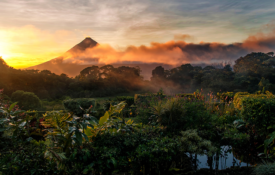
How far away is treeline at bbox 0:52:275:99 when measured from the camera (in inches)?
848

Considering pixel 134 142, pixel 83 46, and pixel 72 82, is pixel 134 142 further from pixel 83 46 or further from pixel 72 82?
pixel 83 46

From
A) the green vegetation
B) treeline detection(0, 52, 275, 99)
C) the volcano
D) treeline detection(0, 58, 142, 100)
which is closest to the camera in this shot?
the green vegetation

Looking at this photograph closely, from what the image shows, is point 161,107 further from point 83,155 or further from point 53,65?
point 53,65

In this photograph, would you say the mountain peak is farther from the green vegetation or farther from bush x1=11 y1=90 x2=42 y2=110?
the green vegetation

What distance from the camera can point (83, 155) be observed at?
8.32ft

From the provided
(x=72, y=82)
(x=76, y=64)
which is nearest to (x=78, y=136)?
(x=72, y=82)

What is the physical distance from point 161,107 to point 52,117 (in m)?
2.57

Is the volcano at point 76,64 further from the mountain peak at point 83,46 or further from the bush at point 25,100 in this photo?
the bush at point 25,100

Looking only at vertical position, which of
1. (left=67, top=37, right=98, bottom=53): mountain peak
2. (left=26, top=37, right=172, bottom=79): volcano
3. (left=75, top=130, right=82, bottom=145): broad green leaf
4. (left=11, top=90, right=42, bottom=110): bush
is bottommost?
(left=11, top=90, right=42, bottom=110): bush

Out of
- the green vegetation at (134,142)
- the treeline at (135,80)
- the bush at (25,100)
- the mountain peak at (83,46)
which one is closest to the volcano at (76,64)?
the mountain peak at (83,46)

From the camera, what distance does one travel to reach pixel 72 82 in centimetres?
2548

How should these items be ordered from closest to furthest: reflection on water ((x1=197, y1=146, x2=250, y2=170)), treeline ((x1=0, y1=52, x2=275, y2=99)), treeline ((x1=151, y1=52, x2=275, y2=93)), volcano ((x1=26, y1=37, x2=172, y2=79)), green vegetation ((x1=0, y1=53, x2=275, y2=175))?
1. green vegetation ((x1=0, y1=53, x2=275, y2=175))
2. reflection on water ((x1=197, y1=146, x2=250, y2=170))
3. treeline ((x1=0, y1=52, x2=275, y2=99))
4. treeline ((x1=151, y1=52, x2=275, y2=93))
5. volcano ((x1=26, y1=37, x2=172, y2=79))

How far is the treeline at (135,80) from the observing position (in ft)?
70.6

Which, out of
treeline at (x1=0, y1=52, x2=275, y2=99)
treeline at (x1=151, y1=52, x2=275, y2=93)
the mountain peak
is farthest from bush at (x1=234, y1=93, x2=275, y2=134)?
the mountain peak
